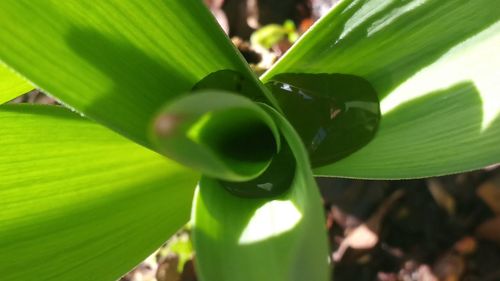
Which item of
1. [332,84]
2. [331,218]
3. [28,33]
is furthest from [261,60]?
[28,33]

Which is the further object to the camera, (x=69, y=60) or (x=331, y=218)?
(x=331, y=218)

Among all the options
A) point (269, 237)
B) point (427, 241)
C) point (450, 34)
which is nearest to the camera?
point (269, 237)

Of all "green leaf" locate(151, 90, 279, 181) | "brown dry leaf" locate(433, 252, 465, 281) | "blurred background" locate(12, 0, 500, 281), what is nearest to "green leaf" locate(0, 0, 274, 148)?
"green leaf" locate(151, 90, 279, 181)

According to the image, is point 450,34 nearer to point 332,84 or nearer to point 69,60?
point 332,84

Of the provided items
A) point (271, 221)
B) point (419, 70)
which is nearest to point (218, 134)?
point (271, 221)

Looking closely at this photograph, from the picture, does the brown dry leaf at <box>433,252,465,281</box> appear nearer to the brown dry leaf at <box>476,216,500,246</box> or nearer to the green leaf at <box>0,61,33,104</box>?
the brown dry leaf at <box>476,216,500,246</box>
